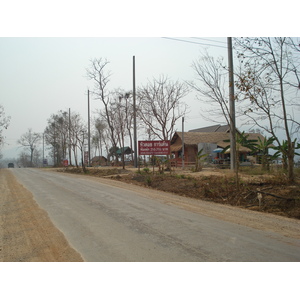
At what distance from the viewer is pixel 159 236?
21.5 feet

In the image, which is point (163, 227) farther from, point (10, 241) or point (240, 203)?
point (240, 203)

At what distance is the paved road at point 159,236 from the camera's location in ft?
17.5

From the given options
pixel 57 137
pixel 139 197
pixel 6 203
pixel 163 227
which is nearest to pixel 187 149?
pixel 139 197

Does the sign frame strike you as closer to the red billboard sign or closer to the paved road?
the red billboard sign

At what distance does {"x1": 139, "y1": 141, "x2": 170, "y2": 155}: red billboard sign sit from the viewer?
21.9 meters

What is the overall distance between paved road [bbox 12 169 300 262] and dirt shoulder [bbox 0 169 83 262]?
262 millimetres

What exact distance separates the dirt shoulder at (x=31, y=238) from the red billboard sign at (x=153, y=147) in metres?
12.4

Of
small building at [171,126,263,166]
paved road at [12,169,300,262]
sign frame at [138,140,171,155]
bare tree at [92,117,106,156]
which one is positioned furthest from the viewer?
bare tree at [92,117,106,156]

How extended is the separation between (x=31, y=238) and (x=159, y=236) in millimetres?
2871

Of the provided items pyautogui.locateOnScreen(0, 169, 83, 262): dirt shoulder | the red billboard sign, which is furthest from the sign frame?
pyautogui.locateOnScreen(0, 169, 83, 262): dirt shoulder

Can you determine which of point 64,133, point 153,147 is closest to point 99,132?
point 64,133

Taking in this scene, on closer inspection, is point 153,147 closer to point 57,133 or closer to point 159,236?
point 159,236

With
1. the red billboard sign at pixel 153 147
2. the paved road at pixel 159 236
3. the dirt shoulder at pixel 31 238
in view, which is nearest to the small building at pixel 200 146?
the red billboard sign at pixel 153 147

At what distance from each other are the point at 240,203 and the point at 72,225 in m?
6.41
